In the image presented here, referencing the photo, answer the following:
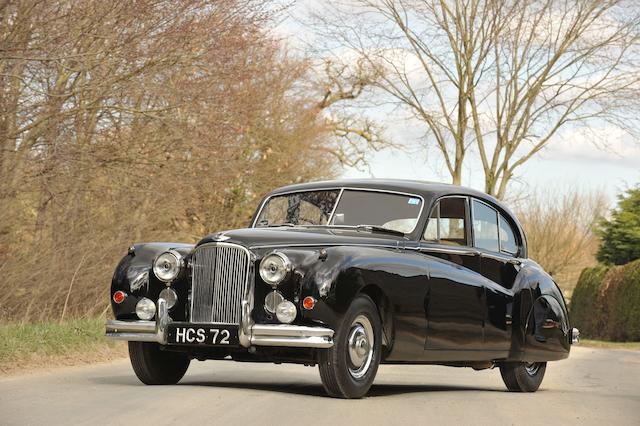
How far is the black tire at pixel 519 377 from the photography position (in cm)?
1184

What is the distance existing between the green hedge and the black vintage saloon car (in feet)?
63.6

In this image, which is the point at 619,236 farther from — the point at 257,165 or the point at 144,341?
the point at 144,341

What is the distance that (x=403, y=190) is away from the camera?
11.0 metres

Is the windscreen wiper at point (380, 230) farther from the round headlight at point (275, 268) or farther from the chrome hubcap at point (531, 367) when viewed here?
the chrome hubcap at point (531, 367)

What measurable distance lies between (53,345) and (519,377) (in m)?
5.32

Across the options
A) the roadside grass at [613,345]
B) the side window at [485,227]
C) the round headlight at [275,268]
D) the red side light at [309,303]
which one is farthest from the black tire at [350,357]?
the roadside grass at [613,345]

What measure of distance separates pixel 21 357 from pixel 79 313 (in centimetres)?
512

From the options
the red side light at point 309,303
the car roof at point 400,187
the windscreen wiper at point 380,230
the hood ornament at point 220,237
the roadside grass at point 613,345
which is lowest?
the roadside grass at point 613,345

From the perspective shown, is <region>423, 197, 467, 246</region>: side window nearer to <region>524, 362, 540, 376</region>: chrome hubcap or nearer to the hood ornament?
<region>524, 362, 540, 376</region>: chrome hubcap

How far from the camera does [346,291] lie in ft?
29.7

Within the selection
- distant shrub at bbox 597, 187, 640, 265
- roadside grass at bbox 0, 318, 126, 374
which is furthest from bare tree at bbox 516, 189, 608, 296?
roadside grass at bbox 0, 318, 126, 374

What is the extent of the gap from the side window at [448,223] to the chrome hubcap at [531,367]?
5.45 ft

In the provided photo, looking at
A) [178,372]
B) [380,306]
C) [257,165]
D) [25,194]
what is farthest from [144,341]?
[257,165]

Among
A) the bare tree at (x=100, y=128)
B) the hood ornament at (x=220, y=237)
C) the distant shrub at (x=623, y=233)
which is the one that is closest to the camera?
the hood ornament at (x=220, y=237)
